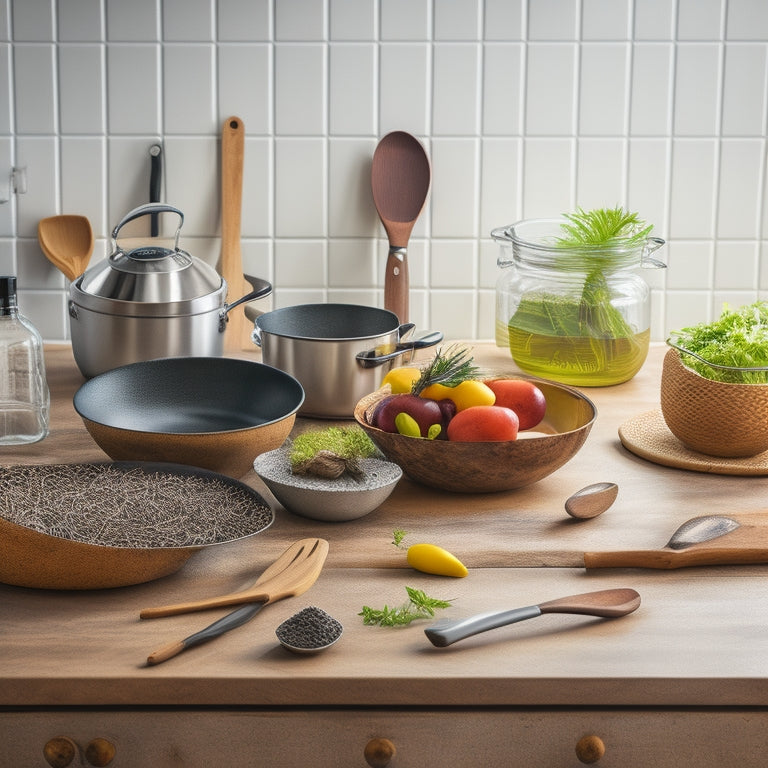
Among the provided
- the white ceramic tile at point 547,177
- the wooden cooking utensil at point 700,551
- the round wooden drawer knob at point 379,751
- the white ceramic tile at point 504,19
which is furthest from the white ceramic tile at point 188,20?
the round wooden drawer knob at point 379,751

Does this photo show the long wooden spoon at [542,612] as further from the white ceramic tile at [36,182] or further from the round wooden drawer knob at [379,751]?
the white ceramic tile at [36,182]

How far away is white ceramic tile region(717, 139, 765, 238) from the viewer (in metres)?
1.90

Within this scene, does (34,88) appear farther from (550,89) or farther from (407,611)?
(407,611)

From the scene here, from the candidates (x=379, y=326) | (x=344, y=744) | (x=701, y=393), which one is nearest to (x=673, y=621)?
(x=344, y=744)

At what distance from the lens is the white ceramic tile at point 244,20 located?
1.81 metres

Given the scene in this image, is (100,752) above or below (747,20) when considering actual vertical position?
below

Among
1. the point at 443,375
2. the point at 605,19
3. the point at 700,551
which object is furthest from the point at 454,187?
the point at 700,551

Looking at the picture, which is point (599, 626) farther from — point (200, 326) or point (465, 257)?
point (465, 257)

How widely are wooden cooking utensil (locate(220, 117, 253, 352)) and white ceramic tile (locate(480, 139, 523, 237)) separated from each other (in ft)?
1.53

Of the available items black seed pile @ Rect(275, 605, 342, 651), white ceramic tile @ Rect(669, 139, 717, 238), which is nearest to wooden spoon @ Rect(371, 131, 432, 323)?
white ceramic tile @ Rect(669, 139, 717, 238)

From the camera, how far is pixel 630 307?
1.54 metres

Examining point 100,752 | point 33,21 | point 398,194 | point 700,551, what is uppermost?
point 33,21

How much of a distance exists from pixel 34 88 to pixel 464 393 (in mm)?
1167

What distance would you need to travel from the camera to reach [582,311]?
1530mm
